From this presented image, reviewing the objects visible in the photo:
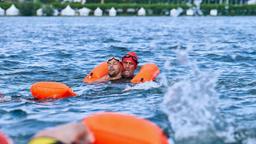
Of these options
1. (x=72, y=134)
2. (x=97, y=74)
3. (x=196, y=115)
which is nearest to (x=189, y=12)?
(x=97, y=74)

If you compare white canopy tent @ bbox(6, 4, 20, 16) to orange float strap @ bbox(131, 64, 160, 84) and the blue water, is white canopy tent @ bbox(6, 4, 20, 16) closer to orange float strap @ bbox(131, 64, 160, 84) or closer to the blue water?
the blue water

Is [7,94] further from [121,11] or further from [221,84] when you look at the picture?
[121,11]

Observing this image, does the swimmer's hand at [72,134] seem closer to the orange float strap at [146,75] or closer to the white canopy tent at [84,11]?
the orange float strap at [146,75]

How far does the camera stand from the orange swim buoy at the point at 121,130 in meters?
6.79

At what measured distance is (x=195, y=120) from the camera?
29.9 ft

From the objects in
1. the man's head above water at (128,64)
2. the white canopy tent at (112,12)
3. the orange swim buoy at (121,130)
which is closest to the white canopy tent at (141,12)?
the white canopy tent at (112,12)

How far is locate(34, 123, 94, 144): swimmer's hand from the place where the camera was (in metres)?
6.46

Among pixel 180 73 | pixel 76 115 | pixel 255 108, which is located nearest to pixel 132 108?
pixel 76 115

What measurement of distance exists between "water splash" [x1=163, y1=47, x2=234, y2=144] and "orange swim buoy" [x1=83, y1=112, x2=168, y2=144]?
1.63 metres

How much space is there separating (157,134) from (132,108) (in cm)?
423

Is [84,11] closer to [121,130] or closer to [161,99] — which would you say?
[161,99]

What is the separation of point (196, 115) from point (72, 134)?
3.11m

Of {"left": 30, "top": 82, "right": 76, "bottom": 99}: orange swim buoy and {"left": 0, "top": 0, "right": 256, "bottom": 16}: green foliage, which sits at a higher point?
{"left": 30, "top": 82, "right": 76, "bottom": 99}: orange swim buoy

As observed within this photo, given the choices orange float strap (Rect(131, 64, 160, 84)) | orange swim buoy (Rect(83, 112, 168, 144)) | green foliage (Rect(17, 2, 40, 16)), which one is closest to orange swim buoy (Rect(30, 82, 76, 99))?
orange float strap (Rect(131, 64, 160, 84))
